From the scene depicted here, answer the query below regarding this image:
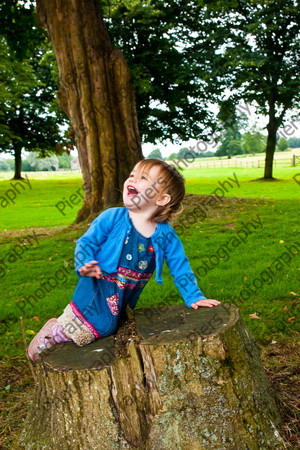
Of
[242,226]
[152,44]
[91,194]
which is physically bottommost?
[242,226]

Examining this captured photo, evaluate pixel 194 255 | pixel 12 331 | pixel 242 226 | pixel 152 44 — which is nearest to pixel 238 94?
pixel 152 44

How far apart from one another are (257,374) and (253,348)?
172 mm

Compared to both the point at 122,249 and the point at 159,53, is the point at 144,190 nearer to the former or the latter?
the point at 122,249

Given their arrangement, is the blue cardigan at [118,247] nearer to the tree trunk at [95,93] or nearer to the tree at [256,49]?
the tree trunk at [95,93]

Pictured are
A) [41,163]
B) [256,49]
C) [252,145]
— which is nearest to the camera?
[256,49]

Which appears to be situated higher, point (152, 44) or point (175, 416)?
point (152, 44)

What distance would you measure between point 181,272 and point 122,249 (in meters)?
0.52

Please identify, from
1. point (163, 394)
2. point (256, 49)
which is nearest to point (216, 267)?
point (163, 394)

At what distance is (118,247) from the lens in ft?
10.3

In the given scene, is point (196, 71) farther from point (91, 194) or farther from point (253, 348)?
point (253, 348)

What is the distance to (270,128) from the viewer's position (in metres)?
29.8

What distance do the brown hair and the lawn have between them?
2149 mm

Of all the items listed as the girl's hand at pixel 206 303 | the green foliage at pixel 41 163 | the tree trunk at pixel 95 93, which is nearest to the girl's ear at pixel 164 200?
the girl's hand at pixel 206 303

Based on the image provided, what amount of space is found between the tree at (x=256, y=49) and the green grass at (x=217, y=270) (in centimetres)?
1351
